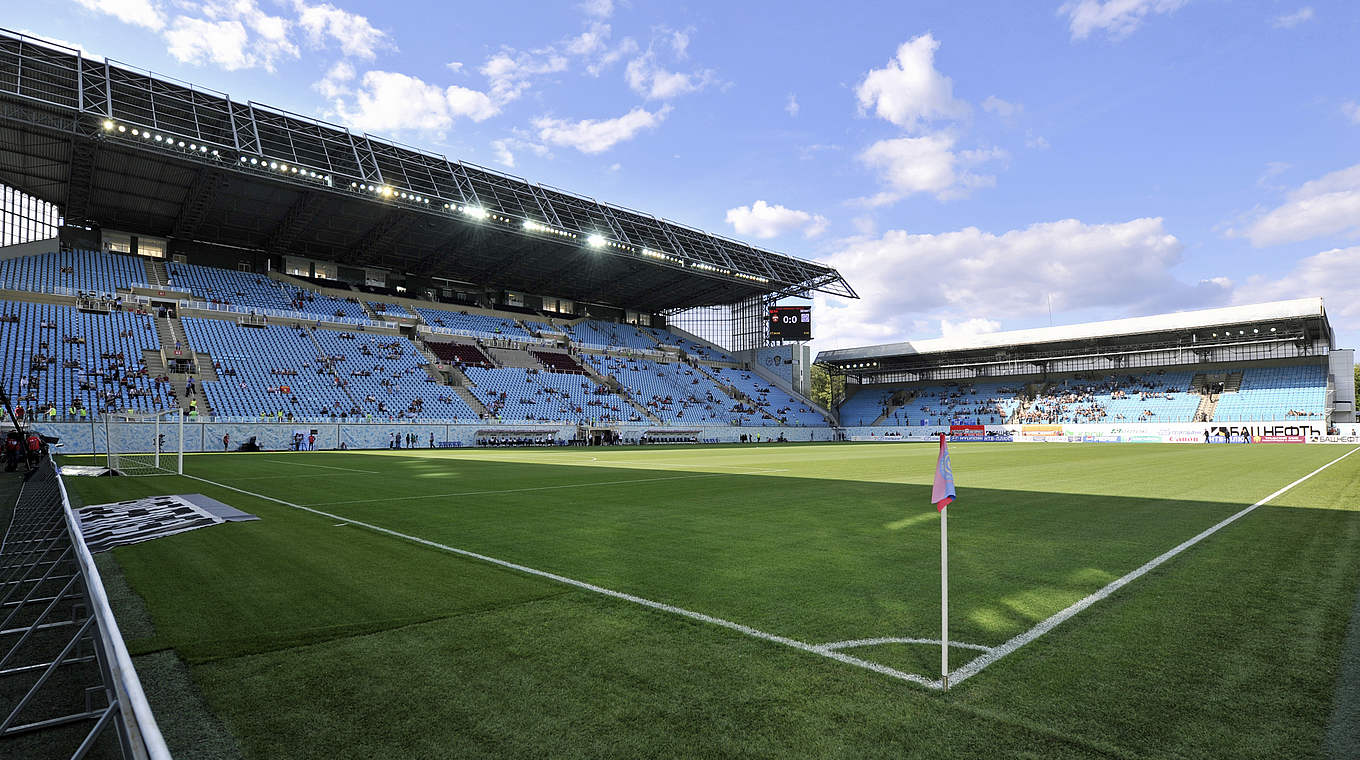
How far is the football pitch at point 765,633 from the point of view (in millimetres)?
3426

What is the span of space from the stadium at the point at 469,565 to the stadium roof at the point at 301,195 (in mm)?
379

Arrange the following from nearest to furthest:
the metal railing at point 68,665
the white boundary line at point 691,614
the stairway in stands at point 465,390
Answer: the metal railing at point 68,665 < the white boundary line at point 691,614 < the stairway in stands at point 465,390

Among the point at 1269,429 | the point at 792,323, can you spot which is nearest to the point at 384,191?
the point at 792,323

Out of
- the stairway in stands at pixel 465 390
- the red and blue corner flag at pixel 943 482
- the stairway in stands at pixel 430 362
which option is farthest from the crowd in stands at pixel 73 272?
the red and blue corner flag at pixel 943 482

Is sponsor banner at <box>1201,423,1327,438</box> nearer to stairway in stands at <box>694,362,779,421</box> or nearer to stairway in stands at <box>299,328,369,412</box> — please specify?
stairway in stands at <box>694,362,779,421</box>

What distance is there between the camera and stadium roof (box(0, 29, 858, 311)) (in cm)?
3406

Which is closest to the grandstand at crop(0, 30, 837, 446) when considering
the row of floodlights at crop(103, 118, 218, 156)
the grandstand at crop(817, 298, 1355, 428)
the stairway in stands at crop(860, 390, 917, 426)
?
the row of floodlights at crop(103, 118, 218, 156)

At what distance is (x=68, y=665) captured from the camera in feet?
14.9

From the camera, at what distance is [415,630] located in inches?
202

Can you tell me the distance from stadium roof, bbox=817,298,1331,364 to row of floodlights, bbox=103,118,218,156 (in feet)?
227

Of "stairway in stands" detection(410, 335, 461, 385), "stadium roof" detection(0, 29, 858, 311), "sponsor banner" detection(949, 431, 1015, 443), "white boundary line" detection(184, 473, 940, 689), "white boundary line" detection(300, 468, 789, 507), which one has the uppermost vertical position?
"stadium roof" detection(0, 29, 858, 311)

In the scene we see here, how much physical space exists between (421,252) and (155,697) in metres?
58.1

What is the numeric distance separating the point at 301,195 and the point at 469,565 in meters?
45.9

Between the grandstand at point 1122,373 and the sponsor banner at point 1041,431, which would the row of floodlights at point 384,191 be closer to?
the grandstand at point 1122,373
